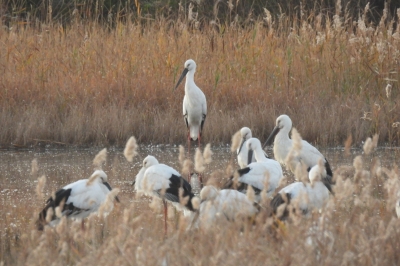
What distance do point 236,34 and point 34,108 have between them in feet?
9.46

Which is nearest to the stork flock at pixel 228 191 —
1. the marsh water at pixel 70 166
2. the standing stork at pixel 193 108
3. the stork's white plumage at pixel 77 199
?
the stork's white plumage at pixel 77 199

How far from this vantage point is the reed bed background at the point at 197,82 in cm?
869

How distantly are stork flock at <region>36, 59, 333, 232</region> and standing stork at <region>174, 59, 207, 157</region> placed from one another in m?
1.40

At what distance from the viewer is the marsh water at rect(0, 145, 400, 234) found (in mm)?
6293

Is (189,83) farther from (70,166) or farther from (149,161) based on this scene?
(149,161)

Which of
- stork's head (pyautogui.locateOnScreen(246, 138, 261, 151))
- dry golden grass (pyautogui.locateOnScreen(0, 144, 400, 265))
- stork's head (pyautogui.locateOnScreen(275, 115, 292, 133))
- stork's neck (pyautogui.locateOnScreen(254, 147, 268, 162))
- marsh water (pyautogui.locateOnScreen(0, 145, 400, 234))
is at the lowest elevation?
marsh water (pyautogui.locateOnScreen(0, 145, 400, 234))

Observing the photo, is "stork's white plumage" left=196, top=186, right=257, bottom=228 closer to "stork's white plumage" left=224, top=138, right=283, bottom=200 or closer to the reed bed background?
"stork's white plumage" left=224, top=138, right=283, bottom=200

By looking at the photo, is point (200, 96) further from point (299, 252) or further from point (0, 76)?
point (299, 252)

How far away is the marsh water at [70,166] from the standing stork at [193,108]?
13.0 inches

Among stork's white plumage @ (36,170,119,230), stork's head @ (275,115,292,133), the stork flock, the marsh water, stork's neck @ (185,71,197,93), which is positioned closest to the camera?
the stork flock

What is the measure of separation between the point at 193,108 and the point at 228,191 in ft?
15.9

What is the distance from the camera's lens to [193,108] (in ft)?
28.5

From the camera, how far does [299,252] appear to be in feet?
10.3

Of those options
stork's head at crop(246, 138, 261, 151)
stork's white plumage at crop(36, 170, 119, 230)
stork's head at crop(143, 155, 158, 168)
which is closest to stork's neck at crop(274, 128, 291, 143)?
stork's head at crop(246, 138, 261, 151)
